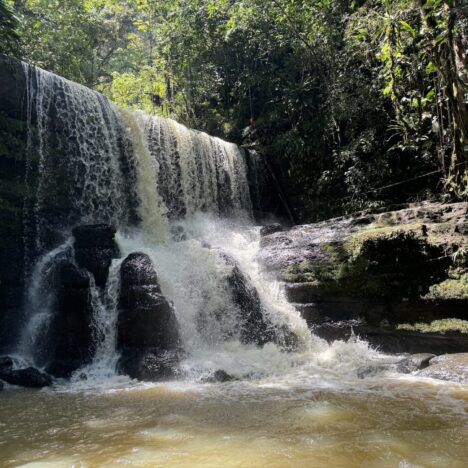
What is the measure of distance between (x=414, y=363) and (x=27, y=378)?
5.54 metres

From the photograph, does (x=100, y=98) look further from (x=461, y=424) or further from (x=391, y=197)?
(x=461, y=424)

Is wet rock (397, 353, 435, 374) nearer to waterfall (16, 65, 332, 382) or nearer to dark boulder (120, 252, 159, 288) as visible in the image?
waterfall (16, 65, 332, 382)

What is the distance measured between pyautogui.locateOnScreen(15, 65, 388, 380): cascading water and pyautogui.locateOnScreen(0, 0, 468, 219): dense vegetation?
1933 millimetres

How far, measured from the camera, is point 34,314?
26.8 ft

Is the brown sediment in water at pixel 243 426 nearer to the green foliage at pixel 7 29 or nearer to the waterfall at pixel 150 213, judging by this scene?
the waterfall at pixel 150 213

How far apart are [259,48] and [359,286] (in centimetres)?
1182

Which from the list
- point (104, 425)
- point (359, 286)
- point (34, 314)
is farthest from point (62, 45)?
point (104, 425)

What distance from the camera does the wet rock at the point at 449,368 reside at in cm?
525

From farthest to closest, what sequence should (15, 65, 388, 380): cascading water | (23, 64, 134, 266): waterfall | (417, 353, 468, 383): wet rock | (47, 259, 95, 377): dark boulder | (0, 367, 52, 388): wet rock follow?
(23, 64, 134, 266): waterfall < (15, 65, 388, 380): cascading water < (47, 259, 95, 377): dark boulder < (0, 367, 52, 388): wet rock < (417, 353, 468, 383): wet rock

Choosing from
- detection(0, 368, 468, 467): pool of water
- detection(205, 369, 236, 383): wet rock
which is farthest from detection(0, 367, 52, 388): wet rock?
detection(205, 369, 236, 383): wet rock

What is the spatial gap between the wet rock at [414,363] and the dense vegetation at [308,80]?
350 cm

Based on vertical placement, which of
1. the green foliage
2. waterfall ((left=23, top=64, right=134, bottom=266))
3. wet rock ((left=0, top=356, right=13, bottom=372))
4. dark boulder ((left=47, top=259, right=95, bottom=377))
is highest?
the green foliage

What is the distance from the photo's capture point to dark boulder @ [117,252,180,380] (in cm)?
658

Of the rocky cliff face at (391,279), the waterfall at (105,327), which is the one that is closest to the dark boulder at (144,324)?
the waterfall at (105,327)
